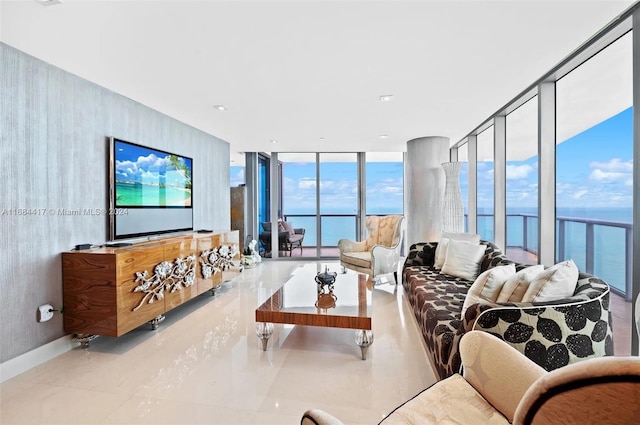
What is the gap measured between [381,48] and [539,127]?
5.64ft

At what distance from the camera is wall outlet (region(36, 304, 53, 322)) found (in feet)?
7.55

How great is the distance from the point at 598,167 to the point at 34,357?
15.5 ft

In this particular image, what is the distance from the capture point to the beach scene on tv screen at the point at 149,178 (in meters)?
3.05

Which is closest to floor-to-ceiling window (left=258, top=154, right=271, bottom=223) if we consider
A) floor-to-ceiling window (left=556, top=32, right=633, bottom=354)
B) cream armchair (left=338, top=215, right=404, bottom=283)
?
cream armchair (left=338, top=215, right=404, bottom=283)

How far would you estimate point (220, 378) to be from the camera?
206 centimetres

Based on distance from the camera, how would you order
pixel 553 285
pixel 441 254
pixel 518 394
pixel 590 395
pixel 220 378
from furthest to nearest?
pixel 441 254 → pixel 220 378 → pixel 553 285 → pixel 518 394 → pixel 590 395

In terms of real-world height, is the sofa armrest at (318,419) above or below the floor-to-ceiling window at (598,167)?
below

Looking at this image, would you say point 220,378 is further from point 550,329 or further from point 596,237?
point 596,237

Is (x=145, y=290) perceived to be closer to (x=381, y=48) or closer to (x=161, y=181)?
(x=161, y=181)

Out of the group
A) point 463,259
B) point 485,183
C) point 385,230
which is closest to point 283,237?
point 385,230

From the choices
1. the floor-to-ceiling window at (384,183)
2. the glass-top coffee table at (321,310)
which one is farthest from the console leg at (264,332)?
the floor-to-ceiling window at (384,183)

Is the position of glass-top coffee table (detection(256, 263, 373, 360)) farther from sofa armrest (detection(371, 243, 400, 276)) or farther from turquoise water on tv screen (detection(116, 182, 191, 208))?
turquoise water on tv screen (detection(116, 182, 191, 208))

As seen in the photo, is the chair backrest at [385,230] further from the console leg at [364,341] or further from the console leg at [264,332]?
the console leg at [264,332]

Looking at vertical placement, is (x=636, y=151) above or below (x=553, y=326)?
above
